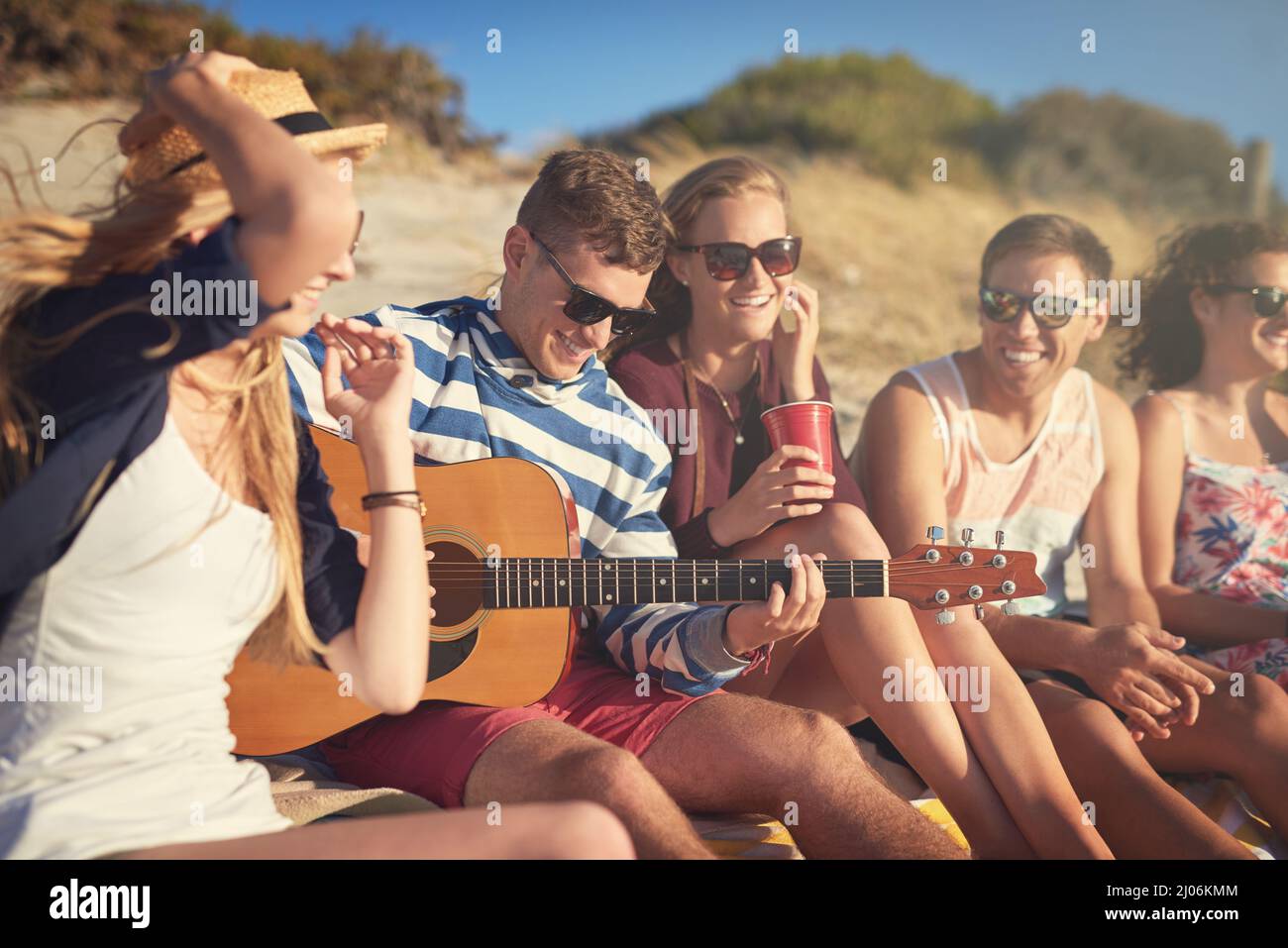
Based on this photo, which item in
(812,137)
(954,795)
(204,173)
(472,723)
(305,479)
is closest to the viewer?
(204,173)

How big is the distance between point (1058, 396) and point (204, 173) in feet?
9.28

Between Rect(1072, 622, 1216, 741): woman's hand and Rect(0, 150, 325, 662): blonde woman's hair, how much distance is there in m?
2.22

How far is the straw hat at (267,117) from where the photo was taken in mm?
1893

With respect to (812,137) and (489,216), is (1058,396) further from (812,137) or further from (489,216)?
(812,137)

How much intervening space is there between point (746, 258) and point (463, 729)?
169 cm

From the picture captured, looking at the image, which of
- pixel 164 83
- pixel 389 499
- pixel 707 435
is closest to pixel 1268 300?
pixel 707 435

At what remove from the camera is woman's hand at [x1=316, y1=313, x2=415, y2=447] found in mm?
2119

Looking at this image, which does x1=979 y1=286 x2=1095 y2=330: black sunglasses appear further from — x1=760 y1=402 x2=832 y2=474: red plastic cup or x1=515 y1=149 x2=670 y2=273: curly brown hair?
x1=515 y1=149 x2=670 y2=273: curly brown hair

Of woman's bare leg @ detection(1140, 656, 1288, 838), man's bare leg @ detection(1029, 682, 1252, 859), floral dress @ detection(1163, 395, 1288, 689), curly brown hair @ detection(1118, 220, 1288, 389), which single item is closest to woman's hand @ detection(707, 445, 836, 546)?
man's bare leg @ detection(1029, 682, 1252, 859)

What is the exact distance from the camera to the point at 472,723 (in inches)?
102

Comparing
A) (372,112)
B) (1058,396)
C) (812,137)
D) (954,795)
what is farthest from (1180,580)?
(812,137)

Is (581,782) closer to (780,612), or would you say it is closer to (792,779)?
(792,779)
